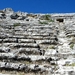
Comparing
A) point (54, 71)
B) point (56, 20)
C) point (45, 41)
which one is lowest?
point (54, 71)

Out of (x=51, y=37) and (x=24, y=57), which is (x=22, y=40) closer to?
(x=51, y=37)

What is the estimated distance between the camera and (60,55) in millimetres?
7172

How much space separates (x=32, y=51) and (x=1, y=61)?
48.2 inches

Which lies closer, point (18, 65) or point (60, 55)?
point (18, 65)

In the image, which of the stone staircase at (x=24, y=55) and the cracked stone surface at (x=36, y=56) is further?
the stone staircase at (x=24, y=55)

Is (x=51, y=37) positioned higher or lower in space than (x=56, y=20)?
lower

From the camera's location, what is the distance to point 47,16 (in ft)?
57.3

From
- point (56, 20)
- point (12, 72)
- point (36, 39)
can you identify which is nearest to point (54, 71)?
point (12, 72)

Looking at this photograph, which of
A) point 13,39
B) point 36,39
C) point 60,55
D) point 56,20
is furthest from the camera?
point 56,20

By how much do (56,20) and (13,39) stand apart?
843 cm

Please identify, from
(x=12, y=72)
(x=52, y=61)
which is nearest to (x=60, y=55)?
(x=52, y=61)

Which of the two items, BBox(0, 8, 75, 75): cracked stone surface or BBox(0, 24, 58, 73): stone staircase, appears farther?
BBox(0, 24, 58, 73): stone staircase

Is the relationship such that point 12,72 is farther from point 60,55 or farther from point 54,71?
point 60,55

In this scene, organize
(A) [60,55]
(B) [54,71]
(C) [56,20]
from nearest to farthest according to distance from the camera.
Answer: (B) [54,71]
(A) [60,55]
(C) [56,20]
